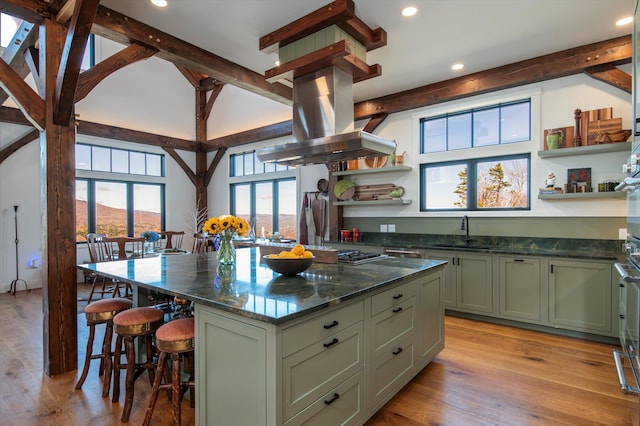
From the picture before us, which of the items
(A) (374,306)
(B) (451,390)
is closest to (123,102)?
(A) (374,306)

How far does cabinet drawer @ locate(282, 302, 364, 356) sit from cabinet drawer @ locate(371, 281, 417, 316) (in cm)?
15

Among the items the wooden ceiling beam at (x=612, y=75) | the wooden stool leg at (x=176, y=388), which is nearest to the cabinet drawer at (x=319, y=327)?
the wooden stool leg at (x=176, y=388)

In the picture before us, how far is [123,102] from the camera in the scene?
6.82 metres

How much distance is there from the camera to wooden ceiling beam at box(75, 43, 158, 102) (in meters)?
2.98

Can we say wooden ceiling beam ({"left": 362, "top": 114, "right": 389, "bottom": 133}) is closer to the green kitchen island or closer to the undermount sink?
the undermount sink

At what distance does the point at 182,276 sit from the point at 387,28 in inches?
112

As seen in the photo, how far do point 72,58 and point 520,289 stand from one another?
4.62 metres

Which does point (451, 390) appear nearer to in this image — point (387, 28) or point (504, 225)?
point (504, 225)

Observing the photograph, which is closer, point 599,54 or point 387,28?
point 387,28

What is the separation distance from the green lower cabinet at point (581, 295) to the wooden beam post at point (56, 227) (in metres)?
4.49

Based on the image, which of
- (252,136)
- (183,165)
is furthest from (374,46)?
(183,165)

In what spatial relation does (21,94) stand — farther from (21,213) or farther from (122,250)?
(21,213)

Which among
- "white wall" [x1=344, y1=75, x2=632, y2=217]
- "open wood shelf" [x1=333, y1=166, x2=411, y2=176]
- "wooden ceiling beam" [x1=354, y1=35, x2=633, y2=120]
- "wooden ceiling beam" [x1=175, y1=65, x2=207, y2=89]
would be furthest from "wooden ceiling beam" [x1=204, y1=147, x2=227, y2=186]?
"white wall" [x1=344, y1=75, x2=632, y2=217]

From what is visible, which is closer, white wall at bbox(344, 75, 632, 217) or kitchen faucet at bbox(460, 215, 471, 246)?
white wall at bbox(344, 75, 632, 217)
